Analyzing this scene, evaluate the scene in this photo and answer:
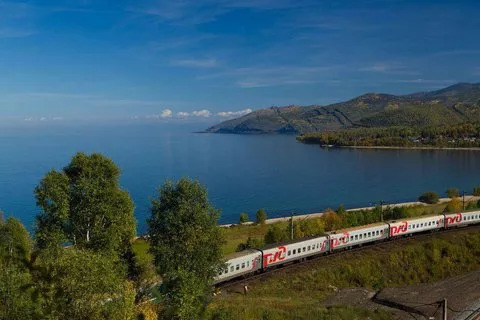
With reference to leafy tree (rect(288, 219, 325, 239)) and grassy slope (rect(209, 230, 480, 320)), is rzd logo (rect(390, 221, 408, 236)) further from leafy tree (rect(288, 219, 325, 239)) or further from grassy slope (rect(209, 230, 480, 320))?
leafy tree (rect(288, 219, 325, 239))

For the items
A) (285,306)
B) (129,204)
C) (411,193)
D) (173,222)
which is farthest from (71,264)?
(411,193)

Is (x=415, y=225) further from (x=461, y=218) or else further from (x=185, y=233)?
(x=185, y=233)

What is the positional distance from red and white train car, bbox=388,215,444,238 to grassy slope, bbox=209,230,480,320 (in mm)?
1766

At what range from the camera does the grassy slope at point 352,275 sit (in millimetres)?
23156

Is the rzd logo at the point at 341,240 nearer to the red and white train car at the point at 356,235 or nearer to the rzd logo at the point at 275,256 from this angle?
the red and white train car at the point at 356,235

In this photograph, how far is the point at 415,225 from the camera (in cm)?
4525

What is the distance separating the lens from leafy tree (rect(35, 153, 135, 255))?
A: 2277 centimetres

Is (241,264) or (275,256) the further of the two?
(275,256)

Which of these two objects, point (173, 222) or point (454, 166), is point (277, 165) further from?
point (173, 222)

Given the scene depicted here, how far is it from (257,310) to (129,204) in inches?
355

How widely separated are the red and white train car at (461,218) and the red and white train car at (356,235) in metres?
10.1

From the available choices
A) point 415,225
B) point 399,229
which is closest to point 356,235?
point 399,229

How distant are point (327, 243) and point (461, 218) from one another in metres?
20.4

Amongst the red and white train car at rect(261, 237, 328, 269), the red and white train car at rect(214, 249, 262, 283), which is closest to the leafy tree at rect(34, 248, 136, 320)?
the red and white train car at rect(214, 249, 262, 283)
